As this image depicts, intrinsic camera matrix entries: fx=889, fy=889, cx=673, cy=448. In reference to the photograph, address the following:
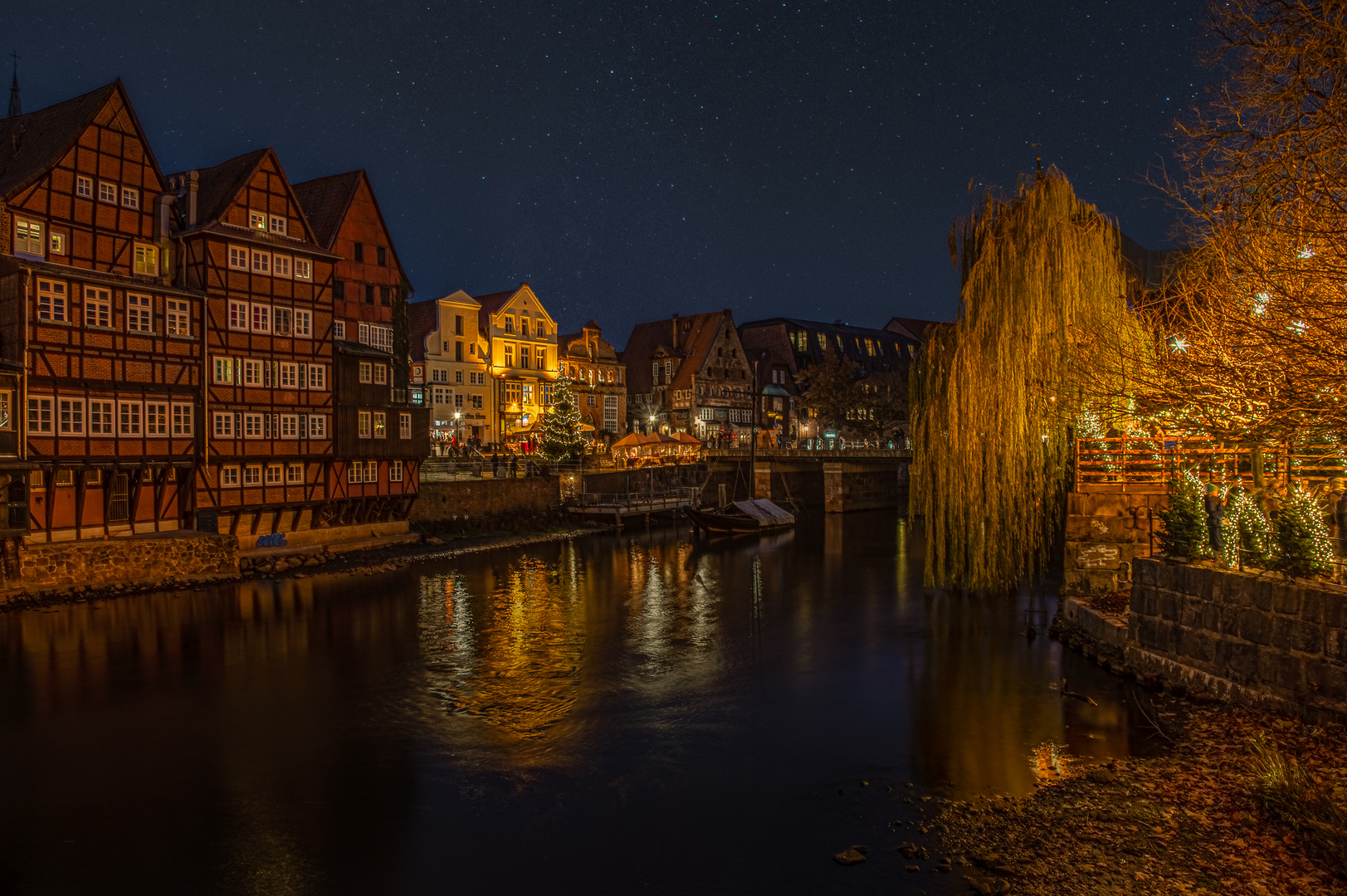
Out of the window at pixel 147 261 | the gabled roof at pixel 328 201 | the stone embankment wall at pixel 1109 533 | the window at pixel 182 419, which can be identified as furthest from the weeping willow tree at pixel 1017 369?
the gabled roof at pixel 328 201

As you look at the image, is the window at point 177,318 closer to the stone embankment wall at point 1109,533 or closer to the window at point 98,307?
the window at point 98,307

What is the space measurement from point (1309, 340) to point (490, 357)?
5594 centimetres

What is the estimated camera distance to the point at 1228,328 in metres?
12.1

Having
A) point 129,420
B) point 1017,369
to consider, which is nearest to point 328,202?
point 129,420

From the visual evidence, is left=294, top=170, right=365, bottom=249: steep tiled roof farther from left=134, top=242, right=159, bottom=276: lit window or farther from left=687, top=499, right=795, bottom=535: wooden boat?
left=687, top=499, right=795, bottom=535: wooden boat

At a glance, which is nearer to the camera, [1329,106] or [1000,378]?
[1329,106]

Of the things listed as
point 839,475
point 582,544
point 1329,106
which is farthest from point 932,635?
point 839,475

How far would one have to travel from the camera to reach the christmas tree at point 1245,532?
14.5 metres

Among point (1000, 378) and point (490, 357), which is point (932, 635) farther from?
point (490, 357)

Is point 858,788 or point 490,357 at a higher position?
point 490,357

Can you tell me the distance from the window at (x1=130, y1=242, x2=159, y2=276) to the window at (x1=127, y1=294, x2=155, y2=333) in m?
1.20

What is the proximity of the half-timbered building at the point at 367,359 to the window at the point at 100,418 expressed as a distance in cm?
889

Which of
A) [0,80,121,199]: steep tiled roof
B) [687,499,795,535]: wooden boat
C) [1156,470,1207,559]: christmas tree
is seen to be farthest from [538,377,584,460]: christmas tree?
[1156,470,1207,559]: christmas tree

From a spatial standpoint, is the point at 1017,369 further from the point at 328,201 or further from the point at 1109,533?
the point at 328,201
